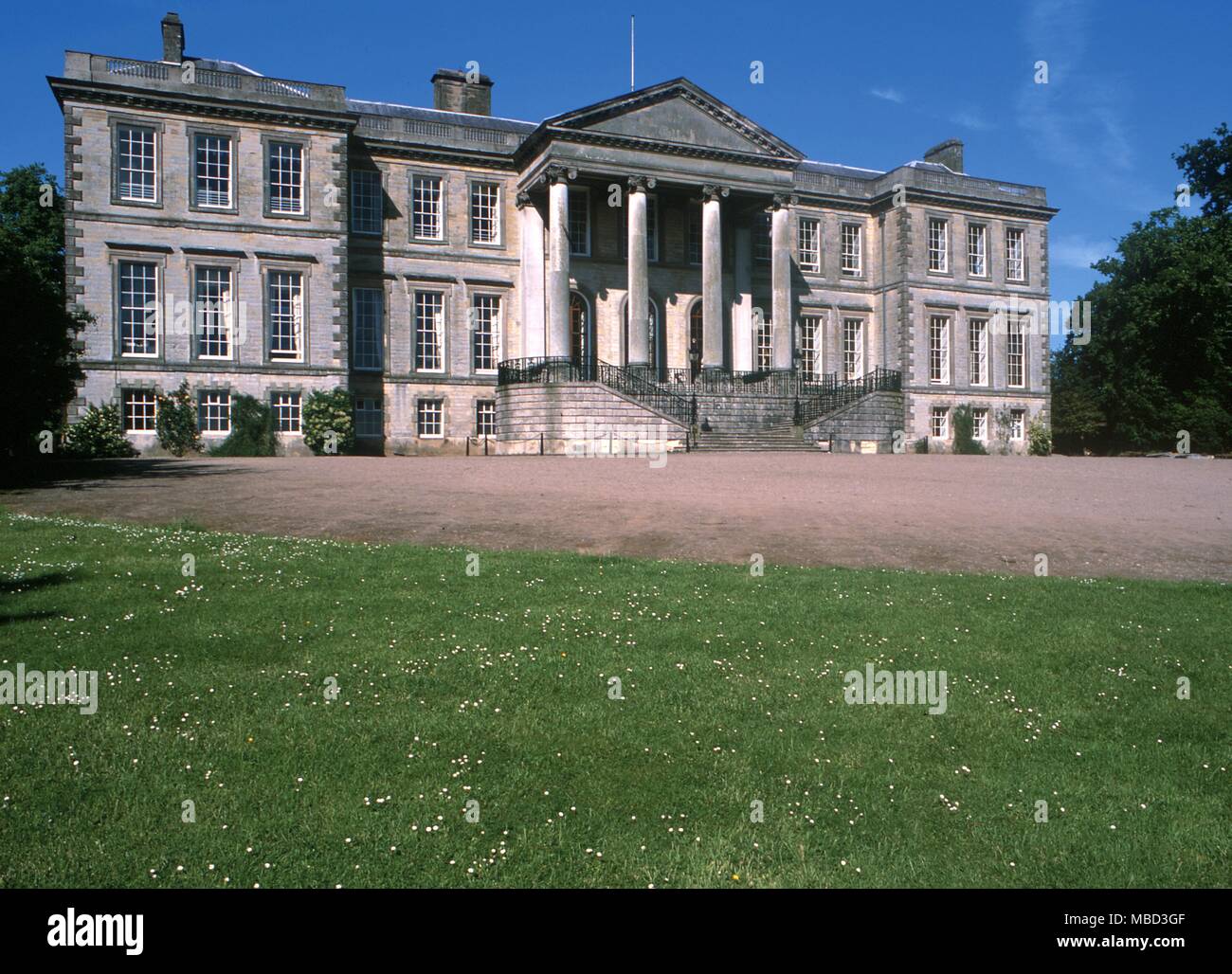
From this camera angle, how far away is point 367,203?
40812 mm

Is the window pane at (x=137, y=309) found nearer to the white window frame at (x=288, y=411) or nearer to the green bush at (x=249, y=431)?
the green bush at (x=249, y=431)

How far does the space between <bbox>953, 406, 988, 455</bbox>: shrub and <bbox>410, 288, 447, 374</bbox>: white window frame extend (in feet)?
86.8

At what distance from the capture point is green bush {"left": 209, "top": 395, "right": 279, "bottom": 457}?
35.3 m

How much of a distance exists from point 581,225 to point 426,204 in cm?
691

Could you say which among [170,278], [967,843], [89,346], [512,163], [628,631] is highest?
[512,163]

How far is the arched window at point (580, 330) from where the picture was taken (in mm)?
43438

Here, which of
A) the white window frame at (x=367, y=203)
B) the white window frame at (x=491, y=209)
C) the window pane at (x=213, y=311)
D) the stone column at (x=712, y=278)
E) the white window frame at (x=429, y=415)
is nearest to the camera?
the window pane at (x=213, y=311)

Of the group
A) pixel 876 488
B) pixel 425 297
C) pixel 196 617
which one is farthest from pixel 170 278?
pixel 196 617

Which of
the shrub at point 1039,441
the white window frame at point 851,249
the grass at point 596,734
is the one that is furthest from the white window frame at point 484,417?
the grass at point 596,734

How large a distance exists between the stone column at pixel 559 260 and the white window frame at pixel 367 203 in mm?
7424

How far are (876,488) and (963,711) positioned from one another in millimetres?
13615
